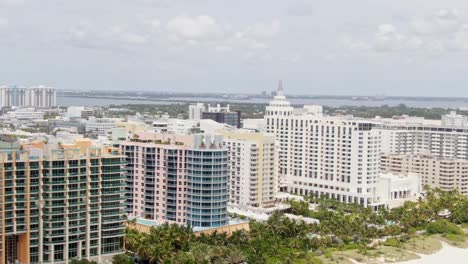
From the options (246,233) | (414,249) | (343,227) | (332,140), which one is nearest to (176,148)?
(246,233)

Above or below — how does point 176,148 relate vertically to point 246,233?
above

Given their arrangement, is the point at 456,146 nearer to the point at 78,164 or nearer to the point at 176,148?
the point at 176,148

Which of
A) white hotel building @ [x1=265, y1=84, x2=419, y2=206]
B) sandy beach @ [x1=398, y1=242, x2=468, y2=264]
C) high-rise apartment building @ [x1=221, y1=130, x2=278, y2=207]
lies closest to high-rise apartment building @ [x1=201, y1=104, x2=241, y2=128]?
white hotel building @ [x1=265, y1=84, x2=419, y2=206]

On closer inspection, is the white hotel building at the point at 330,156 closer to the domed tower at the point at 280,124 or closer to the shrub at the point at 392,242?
the domed tower at the point at 280,124

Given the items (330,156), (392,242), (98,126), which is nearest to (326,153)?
(330,156)

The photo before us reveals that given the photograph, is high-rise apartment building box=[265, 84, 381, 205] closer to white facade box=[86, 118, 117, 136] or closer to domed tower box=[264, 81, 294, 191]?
domed tower box=[264, 81, 294, 191]

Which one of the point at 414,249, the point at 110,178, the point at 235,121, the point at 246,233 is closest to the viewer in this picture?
the point at 110,178

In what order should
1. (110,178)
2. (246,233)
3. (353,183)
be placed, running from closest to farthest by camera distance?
(110,178), (246,233), (353,183)
